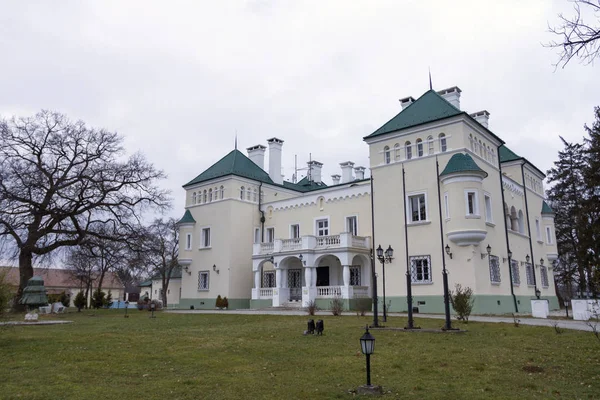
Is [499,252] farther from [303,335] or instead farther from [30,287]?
[30,287]

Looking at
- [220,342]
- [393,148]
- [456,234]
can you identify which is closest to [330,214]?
[393,148]

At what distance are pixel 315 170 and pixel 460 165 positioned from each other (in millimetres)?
21704

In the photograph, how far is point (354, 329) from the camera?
1500 cm

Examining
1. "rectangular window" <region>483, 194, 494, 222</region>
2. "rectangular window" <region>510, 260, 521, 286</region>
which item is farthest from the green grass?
"rectangular window" <region>510, 260, 521, 286</region>

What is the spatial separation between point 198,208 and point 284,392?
31692 millimetres

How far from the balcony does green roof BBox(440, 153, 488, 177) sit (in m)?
7.19

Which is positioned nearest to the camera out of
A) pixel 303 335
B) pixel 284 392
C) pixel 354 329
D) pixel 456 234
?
pixel 284 392

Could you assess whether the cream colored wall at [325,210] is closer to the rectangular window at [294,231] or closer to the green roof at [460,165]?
the rectangular window at [294,231]

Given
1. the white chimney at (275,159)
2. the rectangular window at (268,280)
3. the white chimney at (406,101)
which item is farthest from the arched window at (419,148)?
the white chimney at (275,159)

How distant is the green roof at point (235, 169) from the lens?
36.4 metres

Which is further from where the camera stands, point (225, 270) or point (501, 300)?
point (225, 270)

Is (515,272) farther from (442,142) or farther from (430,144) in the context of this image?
(430,144)

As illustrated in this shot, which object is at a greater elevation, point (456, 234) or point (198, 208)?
point (198, 208)

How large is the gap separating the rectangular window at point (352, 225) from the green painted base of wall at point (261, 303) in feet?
23.8
